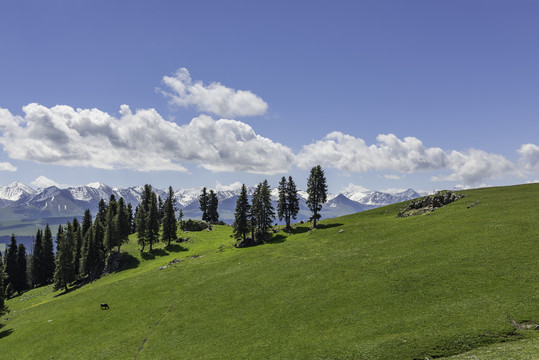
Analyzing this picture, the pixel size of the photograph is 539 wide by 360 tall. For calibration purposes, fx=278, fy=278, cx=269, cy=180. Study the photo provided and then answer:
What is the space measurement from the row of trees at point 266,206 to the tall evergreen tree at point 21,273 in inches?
3749

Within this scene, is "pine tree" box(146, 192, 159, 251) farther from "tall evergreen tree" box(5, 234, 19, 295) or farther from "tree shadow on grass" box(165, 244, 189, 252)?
"tall evergreen tree" box(5, 234, 19, 295)

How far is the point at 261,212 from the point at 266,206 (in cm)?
277

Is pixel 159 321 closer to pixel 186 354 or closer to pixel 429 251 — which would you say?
pixel 186 354

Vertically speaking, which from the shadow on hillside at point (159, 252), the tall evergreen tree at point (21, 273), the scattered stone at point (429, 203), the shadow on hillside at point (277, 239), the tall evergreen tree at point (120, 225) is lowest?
the tall evergreen tree at point (21, 273)

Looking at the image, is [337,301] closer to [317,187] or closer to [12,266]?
[317,187]

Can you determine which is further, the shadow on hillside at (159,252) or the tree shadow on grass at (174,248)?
the tree shadow on grass at (174,248)

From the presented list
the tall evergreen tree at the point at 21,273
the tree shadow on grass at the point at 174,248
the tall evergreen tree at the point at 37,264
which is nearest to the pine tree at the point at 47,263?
the tall evergreen tree at the point at 37,264

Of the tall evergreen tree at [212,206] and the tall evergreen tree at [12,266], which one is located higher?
the tall evergreen tree at [212,206]

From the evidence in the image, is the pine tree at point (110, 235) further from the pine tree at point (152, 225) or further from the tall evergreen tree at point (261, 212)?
the tall evergreen tree at point (261, 212)

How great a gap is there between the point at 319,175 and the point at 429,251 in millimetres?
45795

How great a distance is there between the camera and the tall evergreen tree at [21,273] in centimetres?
11338

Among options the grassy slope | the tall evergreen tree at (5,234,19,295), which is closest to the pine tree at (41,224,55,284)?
the tall evergreen tree at (5,234,19,295)

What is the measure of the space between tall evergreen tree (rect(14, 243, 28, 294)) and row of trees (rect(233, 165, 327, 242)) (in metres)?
95.2

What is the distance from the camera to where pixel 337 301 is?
3938 centimetres
